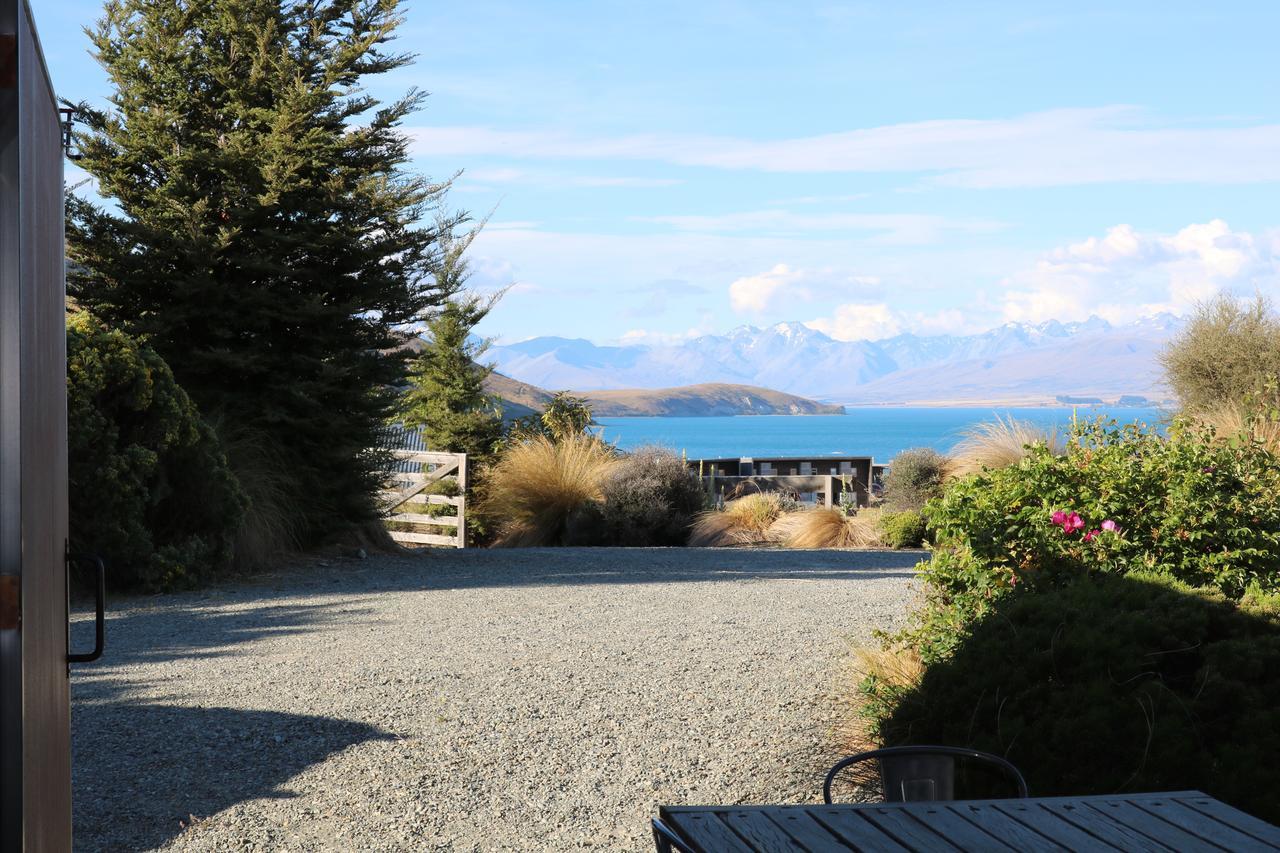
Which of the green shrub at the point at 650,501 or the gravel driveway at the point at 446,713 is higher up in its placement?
the green shrub at the point at 650,501

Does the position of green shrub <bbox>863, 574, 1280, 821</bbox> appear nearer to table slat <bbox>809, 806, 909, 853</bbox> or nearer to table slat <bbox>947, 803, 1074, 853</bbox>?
table slat <bbox>947, 803, 1074, 853</bbox>

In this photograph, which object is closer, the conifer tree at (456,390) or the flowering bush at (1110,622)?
the flowering bush at (1110,622)

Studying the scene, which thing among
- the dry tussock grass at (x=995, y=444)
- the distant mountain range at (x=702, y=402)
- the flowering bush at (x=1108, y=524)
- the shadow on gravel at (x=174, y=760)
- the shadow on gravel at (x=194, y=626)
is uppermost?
the distant mountain range at (x=702, y=402)

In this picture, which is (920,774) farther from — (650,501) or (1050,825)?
(650,501)

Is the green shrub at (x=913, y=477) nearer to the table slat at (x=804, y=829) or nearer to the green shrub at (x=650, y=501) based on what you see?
the green shrub at (x=650, y=501)

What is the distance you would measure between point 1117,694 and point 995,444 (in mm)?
10088

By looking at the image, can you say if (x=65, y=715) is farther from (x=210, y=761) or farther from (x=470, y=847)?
(x=210, y=761)

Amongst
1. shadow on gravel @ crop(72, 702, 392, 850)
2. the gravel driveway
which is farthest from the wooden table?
shadow on gravel @ crop(72, 702, 392, 850)

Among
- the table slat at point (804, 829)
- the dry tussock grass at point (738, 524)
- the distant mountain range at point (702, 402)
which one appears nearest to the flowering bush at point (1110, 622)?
the table slat at point (804, 829)

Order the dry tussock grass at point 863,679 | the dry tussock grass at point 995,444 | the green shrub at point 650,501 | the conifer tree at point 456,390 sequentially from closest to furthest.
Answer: the dry tussock grass at point 863,679 < the dry tussock grass at point 995,444 < the green shrub at point 650,501 < the conifer tree at point 456,390

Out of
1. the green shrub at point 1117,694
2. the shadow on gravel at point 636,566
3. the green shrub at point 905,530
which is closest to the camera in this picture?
the green shrub at point 1117,694

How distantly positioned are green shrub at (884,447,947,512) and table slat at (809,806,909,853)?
12.9 metres

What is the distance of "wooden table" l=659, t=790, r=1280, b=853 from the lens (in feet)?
7.08

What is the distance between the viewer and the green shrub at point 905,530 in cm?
1344
